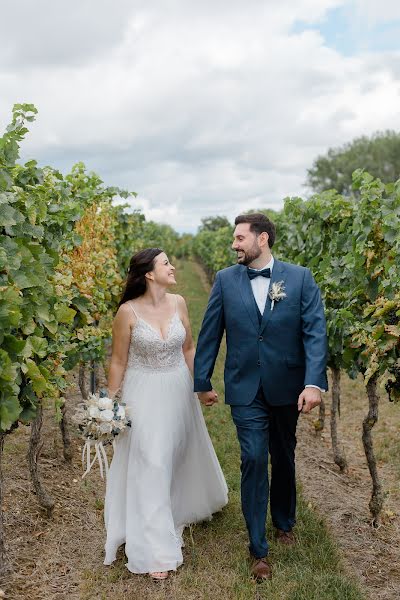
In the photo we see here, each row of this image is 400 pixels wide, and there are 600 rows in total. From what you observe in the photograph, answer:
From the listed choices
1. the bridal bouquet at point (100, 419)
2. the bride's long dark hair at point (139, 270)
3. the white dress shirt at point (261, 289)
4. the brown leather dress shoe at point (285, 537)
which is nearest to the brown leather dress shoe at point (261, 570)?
the brown leather dress shoe at point (285, 537)

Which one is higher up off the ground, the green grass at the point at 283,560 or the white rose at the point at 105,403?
the white rose at the point at 105,403

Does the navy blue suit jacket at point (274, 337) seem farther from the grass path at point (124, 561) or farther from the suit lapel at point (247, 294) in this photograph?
the grass path at point (124, 561)

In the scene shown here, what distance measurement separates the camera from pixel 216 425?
25.0ft

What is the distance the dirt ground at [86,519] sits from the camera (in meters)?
4.21

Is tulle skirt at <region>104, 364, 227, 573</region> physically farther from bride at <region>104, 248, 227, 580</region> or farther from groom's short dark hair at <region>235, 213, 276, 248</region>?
groom's short dark hair at <region>235, 213, 276, 248</region>

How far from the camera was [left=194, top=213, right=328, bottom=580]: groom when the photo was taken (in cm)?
406

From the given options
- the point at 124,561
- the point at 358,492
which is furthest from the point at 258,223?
the point at 358,492

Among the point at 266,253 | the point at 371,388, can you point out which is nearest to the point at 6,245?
the point at 266,253

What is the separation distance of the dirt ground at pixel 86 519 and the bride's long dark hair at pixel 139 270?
171 cm

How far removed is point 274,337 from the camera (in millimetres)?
4156

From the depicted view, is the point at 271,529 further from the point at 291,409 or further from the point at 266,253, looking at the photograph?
the point at 266,253

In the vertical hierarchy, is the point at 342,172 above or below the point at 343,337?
above

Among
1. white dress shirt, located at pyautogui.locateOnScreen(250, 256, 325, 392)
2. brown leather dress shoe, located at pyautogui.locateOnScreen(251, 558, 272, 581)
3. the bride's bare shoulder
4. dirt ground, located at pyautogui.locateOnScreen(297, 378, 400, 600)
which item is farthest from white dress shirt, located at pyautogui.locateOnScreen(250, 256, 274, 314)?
dirt ground, located at pyautogui.locateOnScreen(297, 378, 400, 600)

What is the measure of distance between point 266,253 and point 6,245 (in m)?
1.58
